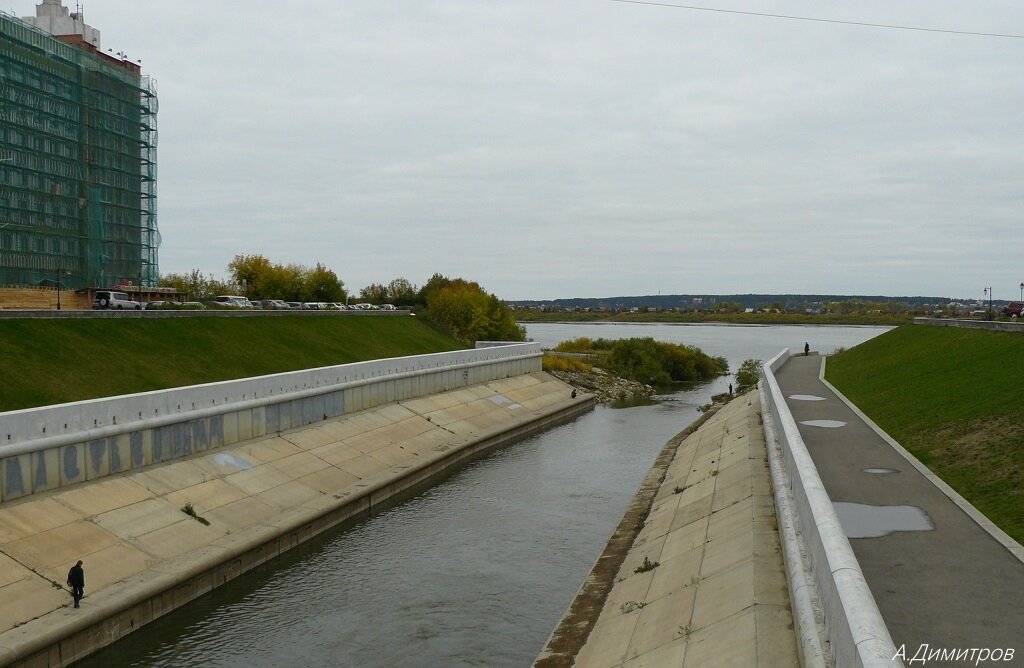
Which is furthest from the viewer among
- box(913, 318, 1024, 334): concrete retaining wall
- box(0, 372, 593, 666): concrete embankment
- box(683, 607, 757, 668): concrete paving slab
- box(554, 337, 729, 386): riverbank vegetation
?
box(554, 337, 729, 386): riverbank vegetation

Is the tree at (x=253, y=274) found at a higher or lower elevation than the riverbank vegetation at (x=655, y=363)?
higher

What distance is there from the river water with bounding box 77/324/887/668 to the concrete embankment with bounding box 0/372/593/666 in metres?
0.75

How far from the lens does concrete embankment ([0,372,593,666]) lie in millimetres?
20125

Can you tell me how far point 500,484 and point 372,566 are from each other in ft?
44.0

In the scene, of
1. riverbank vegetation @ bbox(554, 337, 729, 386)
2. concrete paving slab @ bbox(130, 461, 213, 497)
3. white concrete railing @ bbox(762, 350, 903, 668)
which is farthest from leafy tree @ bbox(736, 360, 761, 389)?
white concrete railing @ bbox(762, 350, 903, 668)

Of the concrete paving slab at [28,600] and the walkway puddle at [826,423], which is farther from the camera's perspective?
the walkway puddle at [826,423]

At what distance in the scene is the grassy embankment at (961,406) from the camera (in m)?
21.5

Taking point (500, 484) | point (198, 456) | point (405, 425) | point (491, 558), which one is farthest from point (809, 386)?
point (198, 456)

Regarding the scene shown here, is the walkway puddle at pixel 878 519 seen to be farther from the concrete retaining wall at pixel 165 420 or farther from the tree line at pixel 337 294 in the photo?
the tree line at pixel 337 294

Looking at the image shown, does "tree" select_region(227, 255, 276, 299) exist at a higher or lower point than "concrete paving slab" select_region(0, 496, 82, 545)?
higher

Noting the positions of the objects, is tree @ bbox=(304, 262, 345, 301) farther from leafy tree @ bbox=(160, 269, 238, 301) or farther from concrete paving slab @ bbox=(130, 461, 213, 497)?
concrete paving slab @ bbox=(130, 461, 213, 497)

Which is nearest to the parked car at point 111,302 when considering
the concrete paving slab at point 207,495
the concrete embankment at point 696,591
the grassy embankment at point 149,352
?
the grassy embankment at point 149,352

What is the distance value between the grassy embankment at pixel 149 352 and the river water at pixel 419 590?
545 inches

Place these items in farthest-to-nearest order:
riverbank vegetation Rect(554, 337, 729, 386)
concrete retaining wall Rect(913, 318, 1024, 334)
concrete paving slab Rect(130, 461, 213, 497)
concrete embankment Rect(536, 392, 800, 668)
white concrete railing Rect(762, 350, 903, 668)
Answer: riverbank vegetation Rect(554, 337, 729, 386), concrete retaining wall Rect(913, 318, 1024, 334), concrete paving slab Rect(130, 461, 213, 497), concrete embankment Rect(536, 392, 800, 668), white concrete railing Rect(762, 350, 903, 668)
